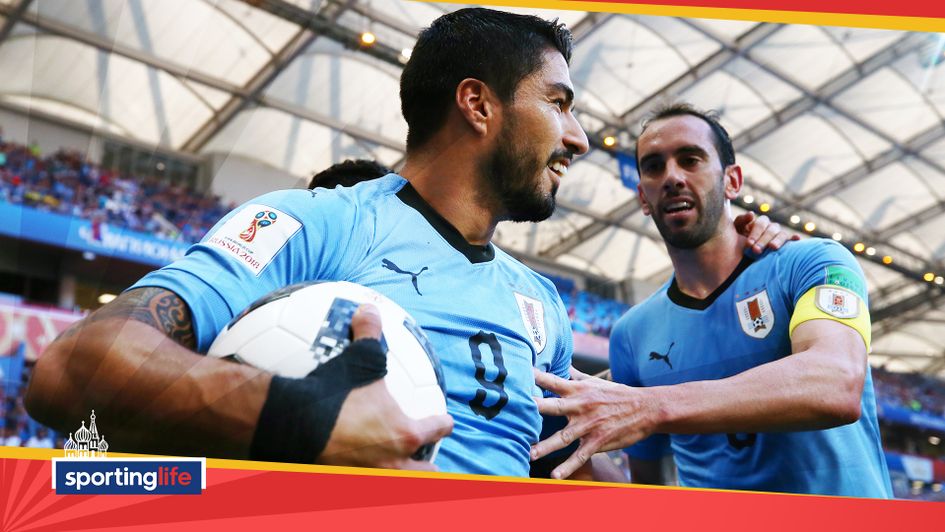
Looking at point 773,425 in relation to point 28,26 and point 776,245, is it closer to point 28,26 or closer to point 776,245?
point 776,245

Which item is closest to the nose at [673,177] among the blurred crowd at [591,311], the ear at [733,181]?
the ear at [733,181]

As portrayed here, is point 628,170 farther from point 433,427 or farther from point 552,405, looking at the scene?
point 433,427

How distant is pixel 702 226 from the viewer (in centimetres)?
150

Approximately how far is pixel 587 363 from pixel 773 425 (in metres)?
0.54

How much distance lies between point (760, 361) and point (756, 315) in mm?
102

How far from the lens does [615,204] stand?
138 centimetres

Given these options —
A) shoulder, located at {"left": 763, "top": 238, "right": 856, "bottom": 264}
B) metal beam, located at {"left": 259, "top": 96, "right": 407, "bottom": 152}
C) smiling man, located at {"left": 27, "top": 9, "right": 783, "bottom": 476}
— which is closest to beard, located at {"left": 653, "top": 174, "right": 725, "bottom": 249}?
shoulder, located at {"left": 763, "top": 238, "right": 856, "bottom": 264}

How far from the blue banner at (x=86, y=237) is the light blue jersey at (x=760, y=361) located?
1.02 meters

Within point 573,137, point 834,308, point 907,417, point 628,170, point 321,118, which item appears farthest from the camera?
point 907,417

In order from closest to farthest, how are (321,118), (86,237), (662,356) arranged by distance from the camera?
(86,237)
(321,118)
(662,356)

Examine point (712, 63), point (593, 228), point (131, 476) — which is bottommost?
point (131, 476)

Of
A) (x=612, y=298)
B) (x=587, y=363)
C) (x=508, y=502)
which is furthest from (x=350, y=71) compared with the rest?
(x=587, y=363)

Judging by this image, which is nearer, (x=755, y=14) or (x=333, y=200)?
(x=333, y=200)

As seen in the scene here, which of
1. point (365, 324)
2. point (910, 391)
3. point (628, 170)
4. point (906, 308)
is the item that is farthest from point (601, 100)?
point (910, 391)
